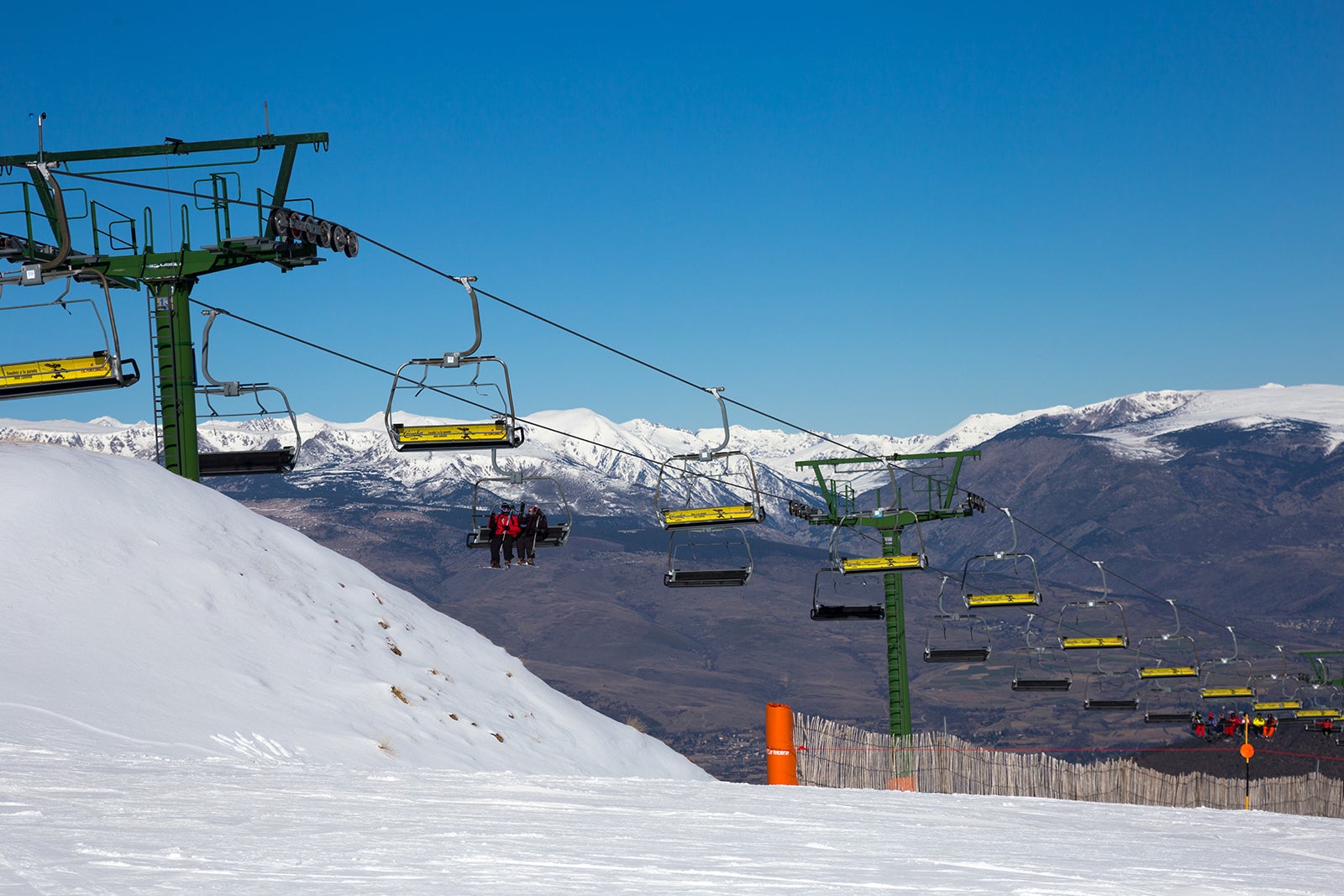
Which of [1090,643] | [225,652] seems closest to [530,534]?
[225,652]

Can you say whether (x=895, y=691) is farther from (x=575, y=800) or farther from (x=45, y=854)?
(x=45, y=854)

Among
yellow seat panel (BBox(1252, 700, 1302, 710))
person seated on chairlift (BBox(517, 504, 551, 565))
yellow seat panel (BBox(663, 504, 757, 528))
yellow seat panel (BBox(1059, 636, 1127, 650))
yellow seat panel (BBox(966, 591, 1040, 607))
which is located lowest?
yellow seat panel (BBox(1252, 700, 1302, 710))

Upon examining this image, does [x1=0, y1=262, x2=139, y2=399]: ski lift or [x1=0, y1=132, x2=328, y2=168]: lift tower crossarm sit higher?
[x1=0, y1=132, x2=328, y2=168]: lift tower crossarm

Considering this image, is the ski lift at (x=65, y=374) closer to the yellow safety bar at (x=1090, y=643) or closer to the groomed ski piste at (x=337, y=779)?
the groomed ski piste at (x=337, y=779)

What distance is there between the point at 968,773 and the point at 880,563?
1118 centimetres

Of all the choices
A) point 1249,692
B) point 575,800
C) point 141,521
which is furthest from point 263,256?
point 1249,692

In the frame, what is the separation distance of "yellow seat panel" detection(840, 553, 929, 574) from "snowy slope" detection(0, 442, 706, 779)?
5719 mm

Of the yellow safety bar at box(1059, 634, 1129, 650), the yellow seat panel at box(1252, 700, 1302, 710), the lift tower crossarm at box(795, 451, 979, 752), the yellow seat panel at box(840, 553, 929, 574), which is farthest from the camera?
the yellow seat panel at box(1252, 700, 1302, 710)

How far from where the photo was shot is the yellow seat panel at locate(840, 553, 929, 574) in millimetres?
27875

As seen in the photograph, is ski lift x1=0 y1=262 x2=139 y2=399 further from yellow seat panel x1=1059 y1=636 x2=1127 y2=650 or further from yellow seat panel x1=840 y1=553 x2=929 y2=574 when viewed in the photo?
yellow seat panel x1=1059 y1=636 x2=1127 y2=650

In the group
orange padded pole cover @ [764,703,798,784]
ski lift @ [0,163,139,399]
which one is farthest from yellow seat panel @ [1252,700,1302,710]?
ski lift @ [0,163,139,399]

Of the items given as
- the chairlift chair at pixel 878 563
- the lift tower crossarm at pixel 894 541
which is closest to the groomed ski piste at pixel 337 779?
the chairlift chair at pixel 878 563

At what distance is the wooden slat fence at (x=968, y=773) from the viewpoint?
35.0 metres

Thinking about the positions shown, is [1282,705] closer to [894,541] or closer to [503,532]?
[894,541]
